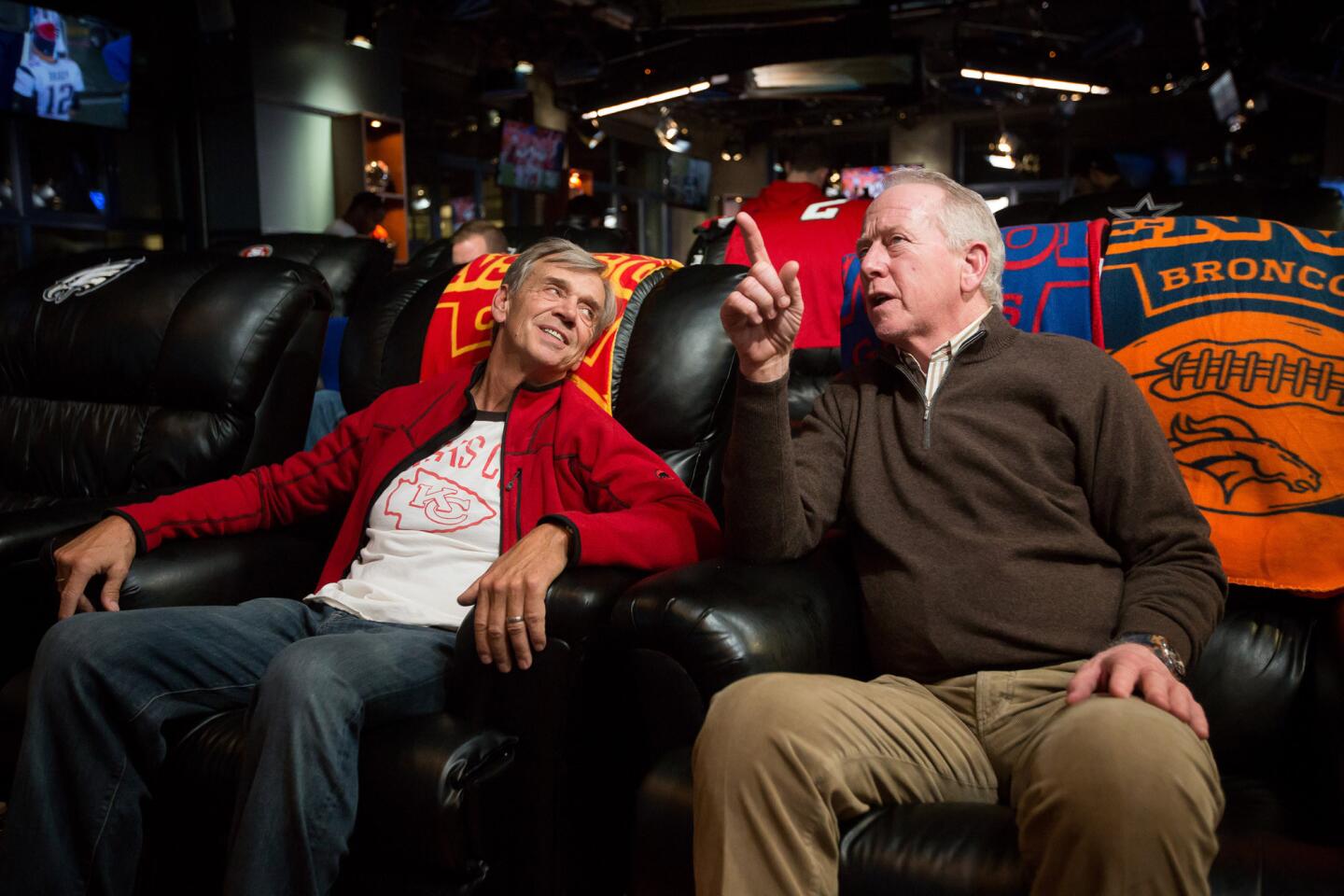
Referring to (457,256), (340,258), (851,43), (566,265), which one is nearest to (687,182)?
(851,43)

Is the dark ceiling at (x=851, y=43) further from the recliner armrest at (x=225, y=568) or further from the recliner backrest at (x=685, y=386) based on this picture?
the recliner armrest at (x=225, y=568)

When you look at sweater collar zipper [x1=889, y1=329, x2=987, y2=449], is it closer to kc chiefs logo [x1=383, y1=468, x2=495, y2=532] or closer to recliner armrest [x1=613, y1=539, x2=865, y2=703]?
recliner armrest [x1=613, y1=539, x2=865, y2=703]

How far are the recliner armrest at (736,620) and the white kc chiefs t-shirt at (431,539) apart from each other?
0.43 m

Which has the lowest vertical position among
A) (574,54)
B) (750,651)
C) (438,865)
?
(438,865)

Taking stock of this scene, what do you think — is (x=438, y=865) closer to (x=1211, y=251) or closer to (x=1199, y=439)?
(x=1199, y=439)

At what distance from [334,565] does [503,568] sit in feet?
1.82

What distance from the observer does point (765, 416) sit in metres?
1.42

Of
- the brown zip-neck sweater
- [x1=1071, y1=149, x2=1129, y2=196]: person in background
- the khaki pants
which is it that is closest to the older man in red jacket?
the brown zip-neck sweater

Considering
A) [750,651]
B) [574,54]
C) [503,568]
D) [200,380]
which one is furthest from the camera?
[574,54]

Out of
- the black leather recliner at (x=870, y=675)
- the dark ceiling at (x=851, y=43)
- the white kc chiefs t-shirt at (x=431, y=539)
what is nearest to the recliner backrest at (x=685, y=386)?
the white kc chiefs t-shirt at (x=431, y=539)

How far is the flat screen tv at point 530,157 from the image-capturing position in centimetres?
941

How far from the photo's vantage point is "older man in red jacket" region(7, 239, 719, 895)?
1325 mm

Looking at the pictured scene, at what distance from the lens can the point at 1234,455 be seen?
5.33 feet

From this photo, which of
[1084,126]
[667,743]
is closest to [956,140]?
[1084,126]
